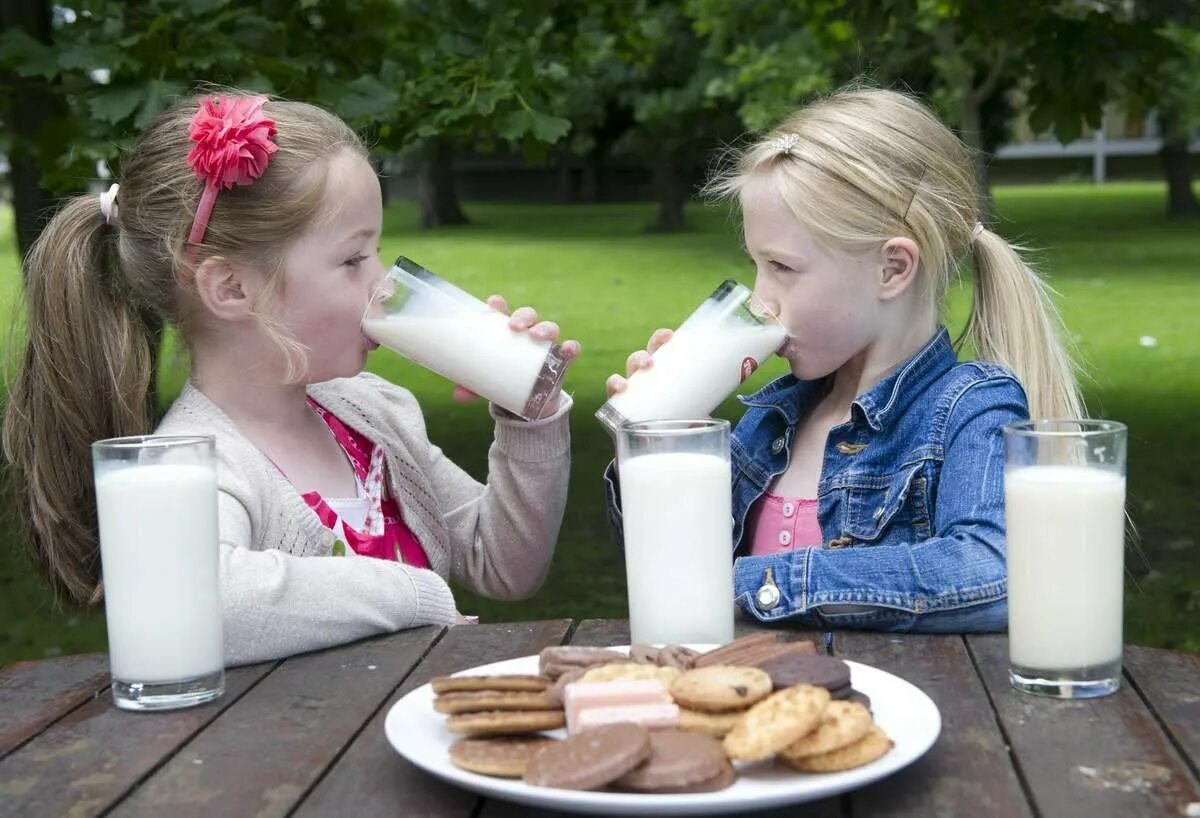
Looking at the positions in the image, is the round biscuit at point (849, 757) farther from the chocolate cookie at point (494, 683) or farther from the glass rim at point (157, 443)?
the glass rim at point (157, 443)

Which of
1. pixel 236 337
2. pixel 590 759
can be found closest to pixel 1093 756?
pixel 590 759

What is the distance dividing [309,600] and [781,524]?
0.92 metres

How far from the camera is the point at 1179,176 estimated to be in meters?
26.8

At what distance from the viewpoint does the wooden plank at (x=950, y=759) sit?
1.46m

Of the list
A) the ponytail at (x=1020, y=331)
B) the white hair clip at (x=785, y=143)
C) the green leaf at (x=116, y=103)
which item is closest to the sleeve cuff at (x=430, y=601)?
the white hair clip at (x=785, y=143)

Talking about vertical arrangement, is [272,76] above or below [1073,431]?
above

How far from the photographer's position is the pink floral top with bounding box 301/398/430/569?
257 centimetres

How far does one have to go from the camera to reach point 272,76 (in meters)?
4.66

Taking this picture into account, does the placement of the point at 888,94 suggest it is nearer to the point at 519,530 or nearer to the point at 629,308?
the point at 519,530

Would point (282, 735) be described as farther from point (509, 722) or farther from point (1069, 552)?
point (1069, 552)

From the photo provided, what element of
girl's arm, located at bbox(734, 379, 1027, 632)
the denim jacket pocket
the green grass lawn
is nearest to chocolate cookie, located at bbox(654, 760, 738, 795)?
girl's arm, located at bbox(734, 379, 1027, 632)

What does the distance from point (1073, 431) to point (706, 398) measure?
0.68 meters

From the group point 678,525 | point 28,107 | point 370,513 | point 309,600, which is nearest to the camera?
point 678,525

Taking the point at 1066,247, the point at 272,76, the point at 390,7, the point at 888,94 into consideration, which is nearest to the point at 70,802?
the point at 888,94
